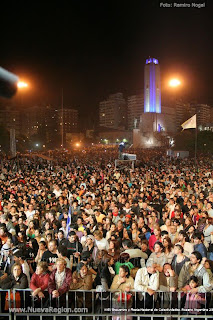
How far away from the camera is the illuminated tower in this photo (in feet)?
228

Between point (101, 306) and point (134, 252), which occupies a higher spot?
Answer: point (134, 252)

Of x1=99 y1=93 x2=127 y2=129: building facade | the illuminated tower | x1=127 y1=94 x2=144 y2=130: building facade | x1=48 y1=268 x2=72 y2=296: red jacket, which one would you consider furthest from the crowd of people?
x1=99 y1=93 x2=127 y2=129: building facade

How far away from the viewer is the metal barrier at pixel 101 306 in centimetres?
363

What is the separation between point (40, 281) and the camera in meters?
4.12

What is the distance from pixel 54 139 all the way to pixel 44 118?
98.4 feet

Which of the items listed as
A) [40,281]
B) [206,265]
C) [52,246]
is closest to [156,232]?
[206,265]

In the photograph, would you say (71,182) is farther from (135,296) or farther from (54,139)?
(54,139)

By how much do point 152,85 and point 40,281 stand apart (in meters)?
69.8

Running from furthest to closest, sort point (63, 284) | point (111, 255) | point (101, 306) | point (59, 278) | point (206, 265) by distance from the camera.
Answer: point (111, 255)
point (206, 265)
point (59, 278)
point (63, 284)
point (101, 306)

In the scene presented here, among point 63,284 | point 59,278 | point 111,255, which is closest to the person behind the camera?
point 63,284

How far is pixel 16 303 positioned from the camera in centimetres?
391

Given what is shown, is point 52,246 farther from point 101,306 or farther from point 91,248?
point 101,306

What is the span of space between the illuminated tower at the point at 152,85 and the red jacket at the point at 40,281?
228 feet

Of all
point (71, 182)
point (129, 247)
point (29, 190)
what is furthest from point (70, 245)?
point (71, 182)
